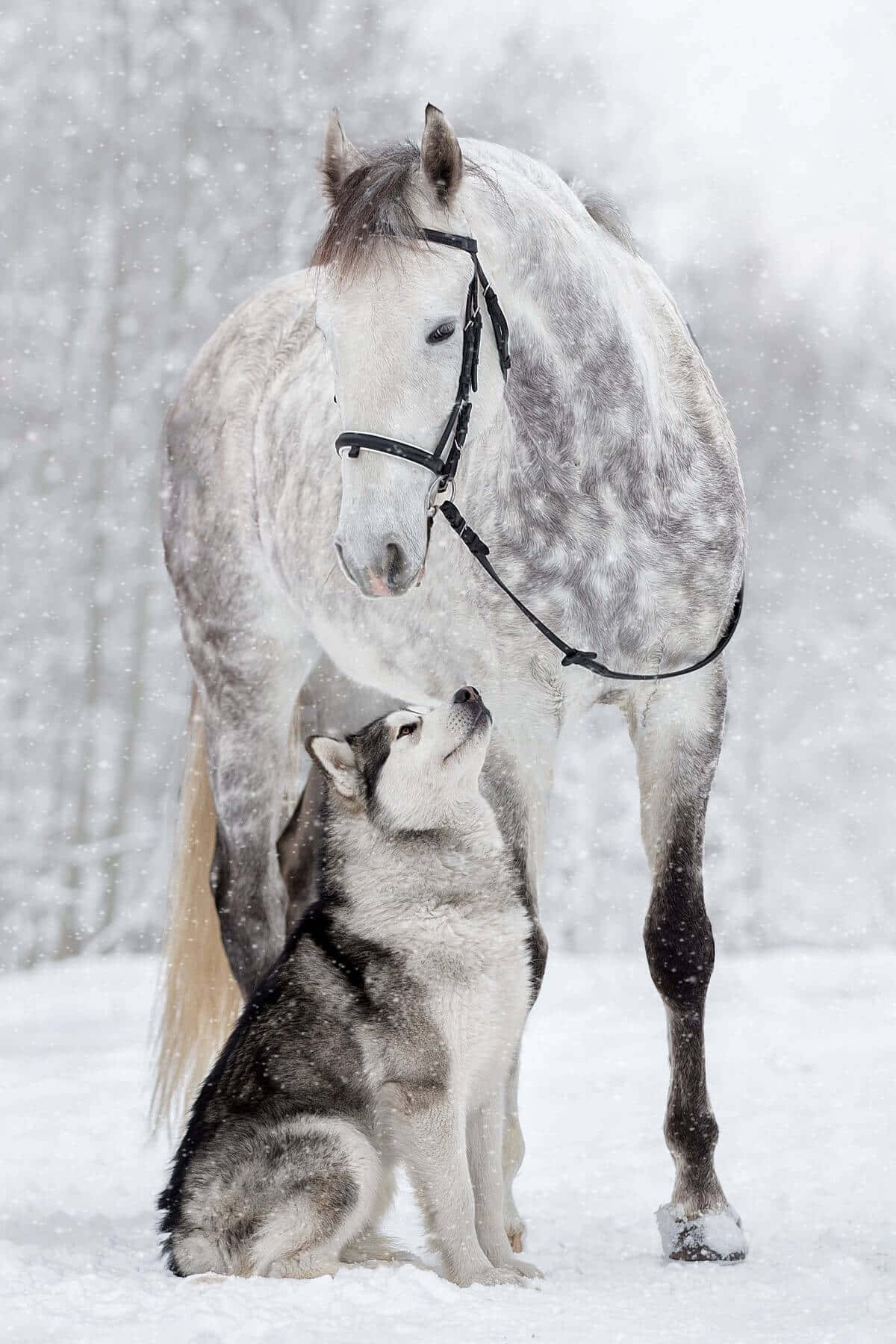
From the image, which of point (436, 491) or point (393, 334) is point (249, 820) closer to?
point (436, 491)

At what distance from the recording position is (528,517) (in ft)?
11.8

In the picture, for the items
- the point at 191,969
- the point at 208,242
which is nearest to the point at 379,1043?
the point at 191,969

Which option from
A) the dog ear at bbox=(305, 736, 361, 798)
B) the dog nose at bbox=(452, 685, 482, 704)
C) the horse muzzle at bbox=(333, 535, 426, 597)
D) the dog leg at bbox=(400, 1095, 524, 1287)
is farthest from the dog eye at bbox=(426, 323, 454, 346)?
the dog leg at bbox=(400, 1095, 524, 1287)

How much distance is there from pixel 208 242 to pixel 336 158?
22.5 feet

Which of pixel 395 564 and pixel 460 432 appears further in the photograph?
pixel 460 432

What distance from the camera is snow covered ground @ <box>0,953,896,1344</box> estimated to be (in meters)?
2.58

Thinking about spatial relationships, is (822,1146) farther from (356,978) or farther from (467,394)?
(467,394)

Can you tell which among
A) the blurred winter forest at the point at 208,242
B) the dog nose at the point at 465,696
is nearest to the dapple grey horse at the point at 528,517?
the dog nose at the point at 465,696

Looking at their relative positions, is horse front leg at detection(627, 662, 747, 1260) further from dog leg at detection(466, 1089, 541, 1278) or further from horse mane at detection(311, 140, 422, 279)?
horse mane at detection(311, 140, 422, 279)

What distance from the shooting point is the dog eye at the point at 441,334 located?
3096mm

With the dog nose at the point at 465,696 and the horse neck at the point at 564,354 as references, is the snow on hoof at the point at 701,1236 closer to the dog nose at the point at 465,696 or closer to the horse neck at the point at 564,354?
the dog nose at the point at 465,696

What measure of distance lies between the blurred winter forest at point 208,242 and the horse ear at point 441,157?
6290 millimetres

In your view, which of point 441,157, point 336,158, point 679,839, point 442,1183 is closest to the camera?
point 442,1183

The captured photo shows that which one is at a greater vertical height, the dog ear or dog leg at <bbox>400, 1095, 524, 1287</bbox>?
the dog ear
